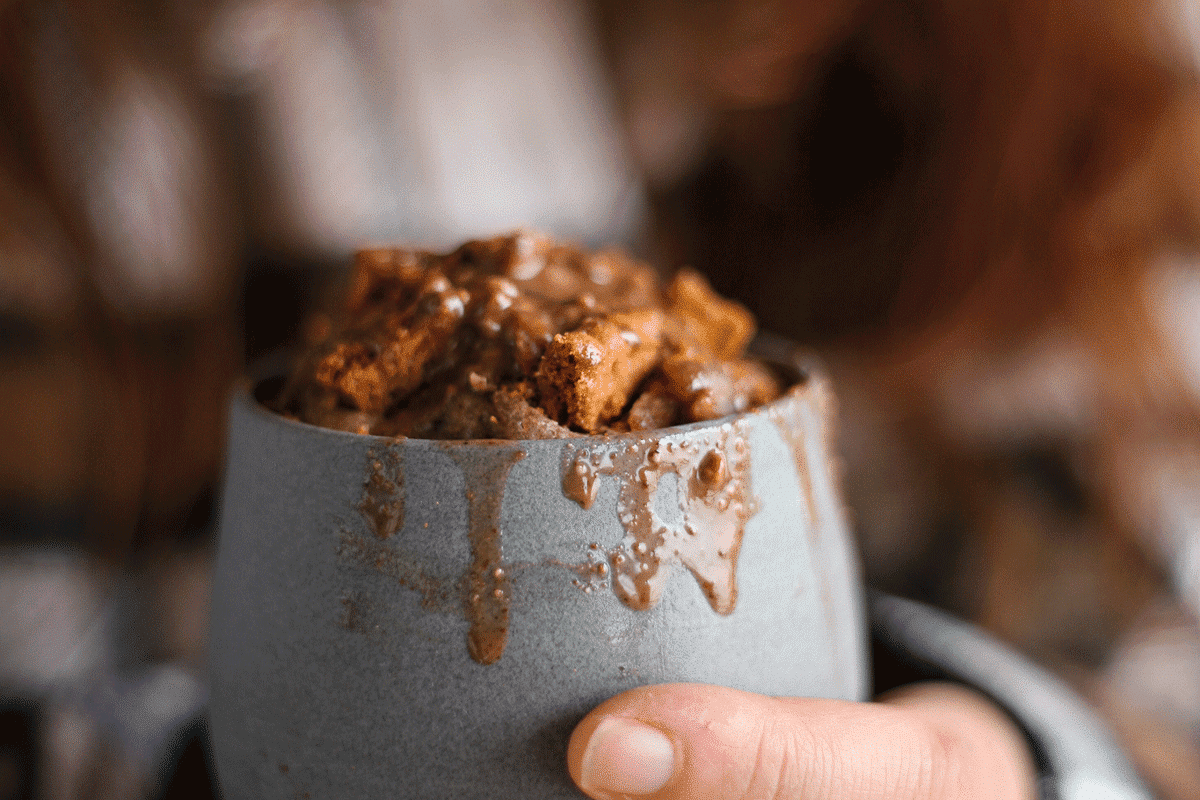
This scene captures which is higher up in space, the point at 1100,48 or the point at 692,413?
the point at 1100,48

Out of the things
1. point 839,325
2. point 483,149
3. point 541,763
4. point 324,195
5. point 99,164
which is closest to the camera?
point 541,763

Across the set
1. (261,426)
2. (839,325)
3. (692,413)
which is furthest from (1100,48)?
(261,426)

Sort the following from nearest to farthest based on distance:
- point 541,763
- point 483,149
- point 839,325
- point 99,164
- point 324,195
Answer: point 541,763 < point 99,164 < point 324,195 < point 483,149 < point 839,325

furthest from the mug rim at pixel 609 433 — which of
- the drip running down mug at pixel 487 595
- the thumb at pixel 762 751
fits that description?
the thumb at pixel 762 751

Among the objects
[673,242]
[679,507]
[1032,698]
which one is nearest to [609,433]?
[679,507]

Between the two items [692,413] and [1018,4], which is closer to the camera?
[692,413]

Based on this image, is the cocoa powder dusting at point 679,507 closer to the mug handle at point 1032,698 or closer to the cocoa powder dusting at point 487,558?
the cocoa powder dusting at point 487,558

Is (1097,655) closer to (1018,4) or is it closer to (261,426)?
(1018,4)

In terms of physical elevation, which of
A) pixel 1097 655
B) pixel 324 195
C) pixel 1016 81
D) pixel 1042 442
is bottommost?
pixel 1097 655

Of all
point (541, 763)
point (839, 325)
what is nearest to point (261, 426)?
point (541, 763)
